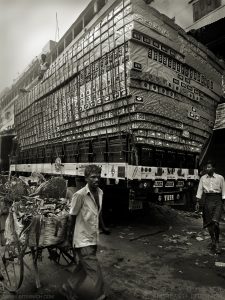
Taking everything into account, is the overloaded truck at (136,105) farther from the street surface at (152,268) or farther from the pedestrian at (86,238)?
the pedestrian at (86,238)

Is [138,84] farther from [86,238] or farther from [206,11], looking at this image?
[206,11]

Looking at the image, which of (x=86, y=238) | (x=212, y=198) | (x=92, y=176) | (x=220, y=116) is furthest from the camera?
(x=220, y=116)

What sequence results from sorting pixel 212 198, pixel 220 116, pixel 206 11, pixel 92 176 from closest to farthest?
pixel 92 176
pixel 212 198
pixel 220 116
pixel 206 11

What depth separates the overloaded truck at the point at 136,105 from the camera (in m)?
5.25

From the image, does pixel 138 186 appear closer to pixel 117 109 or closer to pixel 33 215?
pixel 117 109

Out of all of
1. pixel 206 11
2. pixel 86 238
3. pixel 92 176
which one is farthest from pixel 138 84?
pixel 206 11

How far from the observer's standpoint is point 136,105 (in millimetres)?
5148

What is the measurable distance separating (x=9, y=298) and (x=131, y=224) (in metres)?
4.00

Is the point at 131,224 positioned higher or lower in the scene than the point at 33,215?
lower

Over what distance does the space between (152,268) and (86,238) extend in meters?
1.63

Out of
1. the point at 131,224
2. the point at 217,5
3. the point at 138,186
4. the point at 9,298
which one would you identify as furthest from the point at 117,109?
the point at 217,5

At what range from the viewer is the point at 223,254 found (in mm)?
4656

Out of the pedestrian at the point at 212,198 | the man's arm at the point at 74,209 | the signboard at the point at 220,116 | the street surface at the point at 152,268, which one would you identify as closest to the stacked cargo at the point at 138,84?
the signboard at the point at 220,116

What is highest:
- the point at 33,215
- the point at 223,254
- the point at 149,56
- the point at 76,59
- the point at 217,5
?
the point at 217,5
